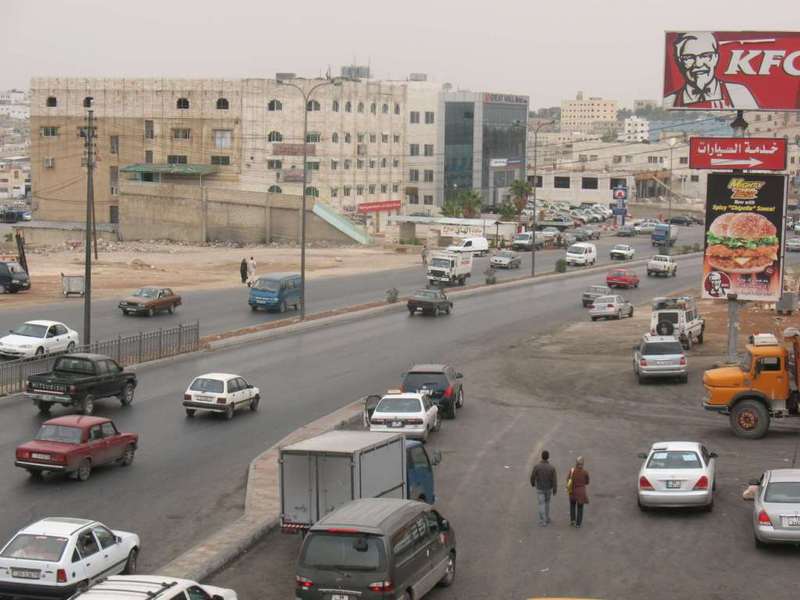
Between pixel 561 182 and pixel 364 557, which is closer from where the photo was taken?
pixel 364 557

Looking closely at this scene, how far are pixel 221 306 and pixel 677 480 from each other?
42230mm

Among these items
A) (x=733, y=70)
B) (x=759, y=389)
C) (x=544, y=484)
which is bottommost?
(x=544, y=484)

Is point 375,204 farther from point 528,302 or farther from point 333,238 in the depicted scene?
point 528,302

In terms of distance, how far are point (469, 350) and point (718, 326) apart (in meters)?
13.4

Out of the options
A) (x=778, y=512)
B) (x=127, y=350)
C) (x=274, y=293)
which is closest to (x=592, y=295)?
(x=274, y=293)

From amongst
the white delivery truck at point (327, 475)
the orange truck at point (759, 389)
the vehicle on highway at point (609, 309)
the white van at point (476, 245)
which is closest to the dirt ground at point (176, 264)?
the white van at point (476, 245)

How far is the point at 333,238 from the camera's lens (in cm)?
11638

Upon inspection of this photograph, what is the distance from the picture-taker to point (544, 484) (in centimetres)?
2209

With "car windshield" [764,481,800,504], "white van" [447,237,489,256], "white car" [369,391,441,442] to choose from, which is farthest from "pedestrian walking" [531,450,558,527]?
"white van" [447,237,489,256]

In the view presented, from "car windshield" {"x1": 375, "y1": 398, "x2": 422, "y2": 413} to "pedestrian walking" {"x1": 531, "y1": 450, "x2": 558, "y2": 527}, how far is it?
8.51m

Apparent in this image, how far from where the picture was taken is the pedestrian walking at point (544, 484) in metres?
22.1

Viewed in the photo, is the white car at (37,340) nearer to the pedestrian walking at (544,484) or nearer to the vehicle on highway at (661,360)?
the vehicle on highway at (661,360)

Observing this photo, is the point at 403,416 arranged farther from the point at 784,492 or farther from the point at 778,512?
the point at 778,512

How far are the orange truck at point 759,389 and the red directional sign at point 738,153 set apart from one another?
1073 cm
